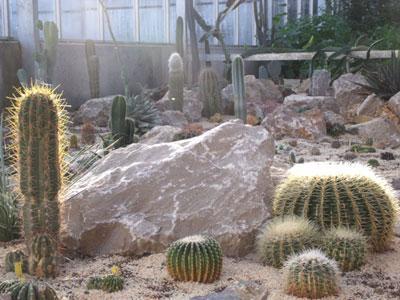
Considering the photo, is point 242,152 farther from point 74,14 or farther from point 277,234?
point 74,14

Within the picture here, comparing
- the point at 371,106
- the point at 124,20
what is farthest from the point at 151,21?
the point at 371,106

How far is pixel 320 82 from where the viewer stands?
11.5 metres

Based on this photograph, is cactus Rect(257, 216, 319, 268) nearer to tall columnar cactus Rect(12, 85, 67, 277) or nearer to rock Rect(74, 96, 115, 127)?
tall columnar cactus Rect(12, 85, 67, 277)

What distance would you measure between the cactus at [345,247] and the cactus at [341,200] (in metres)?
0.12

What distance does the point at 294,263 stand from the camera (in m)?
3.43

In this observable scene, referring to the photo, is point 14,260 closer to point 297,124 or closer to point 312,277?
point 312,277

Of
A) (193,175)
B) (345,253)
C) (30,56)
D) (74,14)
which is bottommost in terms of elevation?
(345,253)

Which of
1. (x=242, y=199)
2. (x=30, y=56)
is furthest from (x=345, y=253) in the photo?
(x=30, y=56)

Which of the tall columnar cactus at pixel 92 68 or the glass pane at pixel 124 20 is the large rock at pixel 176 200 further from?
the glass pane at pixel 124 20

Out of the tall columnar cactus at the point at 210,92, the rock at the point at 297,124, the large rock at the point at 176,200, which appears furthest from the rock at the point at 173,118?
the large rock at the point at 176,200

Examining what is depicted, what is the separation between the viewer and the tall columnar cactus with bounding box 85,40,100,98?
10.8 m

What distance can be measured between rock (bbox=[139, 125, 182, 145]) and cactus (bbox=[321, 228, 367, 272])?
3.53 metres

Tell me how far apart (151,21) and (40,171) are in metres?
9.91

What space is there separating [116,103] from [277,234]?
3129 millimetres
